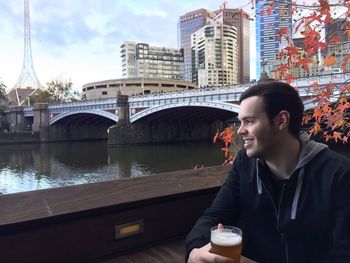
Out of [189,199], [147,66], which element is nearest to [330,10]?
[189,199]

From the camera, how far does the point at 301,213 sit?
1314 mm

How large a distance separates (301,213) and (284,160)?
0.67 ft

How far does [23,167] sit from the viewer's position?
70.2ft

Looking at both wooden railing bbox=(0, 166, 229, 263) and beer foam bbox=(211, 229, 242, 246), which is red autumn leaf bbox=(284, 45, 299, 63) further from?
beer foam bbox=(211, 229, 242, 246)

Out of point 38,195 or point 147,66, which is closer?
point 38,195

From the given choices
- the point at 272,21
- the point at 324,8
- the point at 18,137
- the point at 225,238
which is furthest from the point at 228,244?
the point at 18,137

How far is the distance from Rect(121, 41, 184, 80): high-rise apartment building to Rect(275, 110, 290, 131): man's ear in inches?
3140

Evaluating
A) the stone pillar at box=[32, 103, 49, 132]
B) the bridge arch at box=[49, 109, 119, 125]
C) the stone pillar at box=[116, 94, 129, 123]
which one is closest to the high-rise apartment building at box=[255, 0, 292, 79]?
the stone pillar at box=[116, 94, 129, 123]

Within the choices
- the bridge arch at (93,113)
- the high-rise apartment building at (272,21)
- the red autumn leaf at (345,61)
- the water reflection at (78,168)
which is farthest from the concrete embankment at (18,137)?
the red autumn leaf at (345,61)

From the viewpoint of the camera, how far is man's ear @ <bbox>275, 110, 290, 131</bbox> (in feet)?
4.58

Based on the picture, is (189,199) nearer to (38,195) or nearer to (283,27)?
(38,195)

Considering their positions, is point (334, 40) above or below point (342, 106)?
above

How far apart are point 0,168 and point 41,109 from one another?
2292 centimetres

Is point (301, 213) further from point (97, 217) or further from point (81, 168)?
Answer: point (81, 168)
